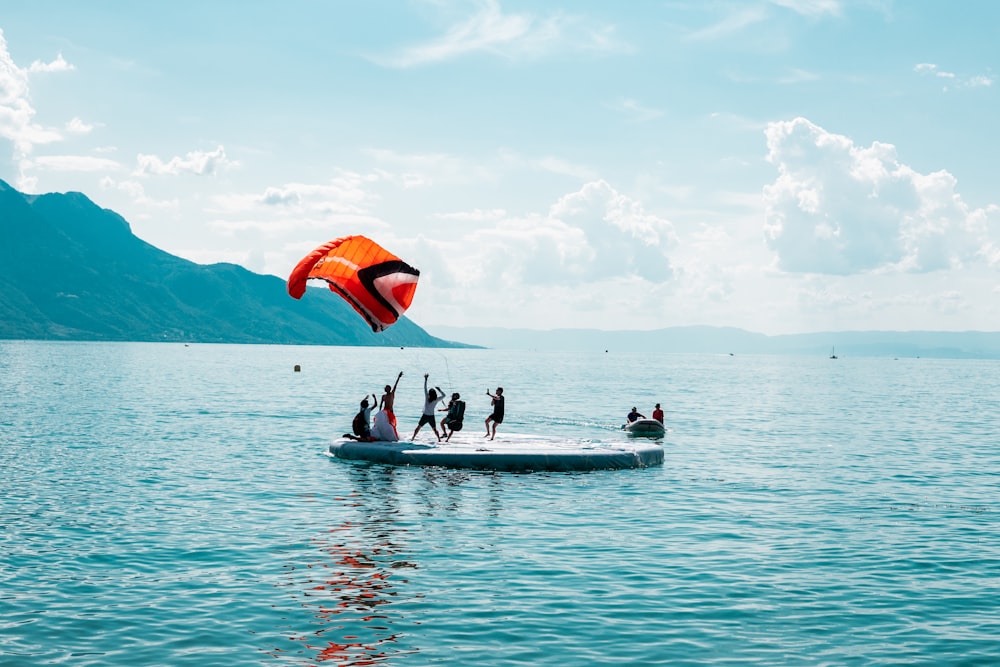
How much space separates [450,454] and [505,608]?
1804 centimetres

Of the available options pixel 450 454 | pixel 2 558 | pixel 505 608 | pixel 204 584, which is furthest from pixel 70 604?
pixel 450 454

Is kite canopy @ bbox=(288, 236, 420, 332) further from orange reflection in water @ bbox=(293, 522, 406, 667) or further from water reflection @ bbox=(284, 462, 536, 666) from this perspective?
orange reflection in water @ bbox=(293, 522, 406, 667)

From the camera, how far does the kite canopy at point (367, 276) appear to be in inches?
1328

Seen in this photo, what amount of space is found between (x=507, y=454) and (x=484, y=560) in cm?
1421

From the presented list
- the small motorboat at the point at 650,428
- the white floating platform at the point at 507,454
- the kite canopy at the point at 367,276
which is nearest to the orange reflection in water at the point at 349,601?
the white floating platform at the point at 507,454

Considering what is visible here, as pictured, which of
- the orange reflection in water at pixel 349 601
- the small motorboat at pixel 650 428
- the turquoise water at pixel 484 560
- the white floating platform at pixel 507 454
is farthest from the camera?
the small motorboat at pixel 650 428

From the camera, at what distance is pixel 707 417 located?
71938 millimetres

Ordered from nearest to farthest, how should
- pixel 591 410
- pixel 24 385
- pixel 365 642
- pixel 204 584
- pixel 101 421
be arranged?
pixel 365 642
pixel 204 584
pixel 101 421
pixel 591 410
pixel 24 385

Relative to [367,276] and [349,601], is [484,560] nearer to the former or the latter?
[349,601]

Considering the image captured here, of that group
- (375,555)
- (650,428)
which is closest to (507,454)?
(375,555)

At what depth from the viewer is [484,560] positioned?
2050 cm

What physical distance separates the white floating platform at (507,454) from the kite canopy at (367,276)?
5284 millimetres

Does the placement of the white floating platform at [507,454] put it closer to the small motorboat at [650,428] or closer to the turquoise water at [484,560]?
the turquoise water at [484,560]

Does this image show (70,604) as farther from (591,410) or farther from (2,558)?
(591,410)
